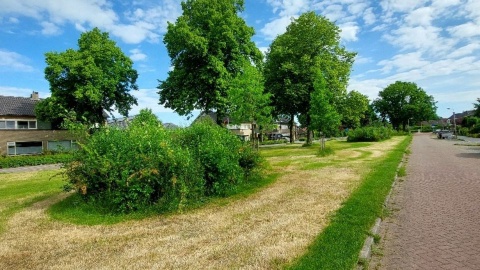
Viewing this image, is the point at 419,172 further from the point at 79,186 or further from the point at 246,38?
the point at 246,38

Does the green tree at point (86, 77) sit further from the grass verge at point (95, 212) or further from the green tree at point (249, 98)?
the grass verge at point (95, 212)

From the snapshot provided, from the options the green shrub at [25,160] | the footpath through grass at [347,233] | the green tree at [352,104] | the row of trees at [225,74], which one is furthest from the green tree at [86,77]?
the footpath through grass at [347,233]

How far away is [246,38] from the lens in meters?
32.2

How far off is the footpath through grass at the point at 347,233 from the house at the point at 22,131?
37.7 meters

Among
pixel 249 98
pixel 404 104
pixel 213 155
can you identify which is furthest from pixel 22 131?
pixel 404 104

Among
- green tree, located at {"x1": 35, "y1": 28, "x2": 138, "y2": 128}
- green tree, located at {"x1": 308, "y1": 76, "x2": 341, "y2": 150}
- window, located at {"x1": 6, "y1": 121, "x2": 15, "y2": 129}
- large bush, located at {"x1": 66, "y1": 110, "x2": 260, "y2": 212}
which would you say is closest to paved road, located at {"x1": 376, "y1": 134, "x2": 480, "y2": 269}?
large bush, located at {"x1": 66, "y1": 110, "x2": 260, "y2": 212}

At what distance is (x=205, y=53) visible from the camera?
29.5 m

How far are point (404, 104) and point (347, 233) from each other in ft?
364

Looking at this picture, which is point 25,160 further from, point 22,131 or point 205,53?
point 205,53

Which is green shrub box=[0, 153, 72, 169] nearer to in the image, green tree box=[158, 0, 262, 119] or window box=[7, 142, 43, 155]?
window box=[7, 142, 43, 155]

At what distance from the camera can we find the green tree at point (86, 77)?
36.2 metres

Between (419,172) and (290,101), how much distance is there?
20290 mm

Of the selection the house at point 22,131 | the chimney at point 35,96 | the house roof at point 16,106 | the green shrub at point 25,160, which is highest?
the chimney at point 35,96

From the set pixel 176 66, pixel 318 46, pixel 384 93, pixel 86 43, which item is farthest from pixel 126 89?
pixel 384 93
